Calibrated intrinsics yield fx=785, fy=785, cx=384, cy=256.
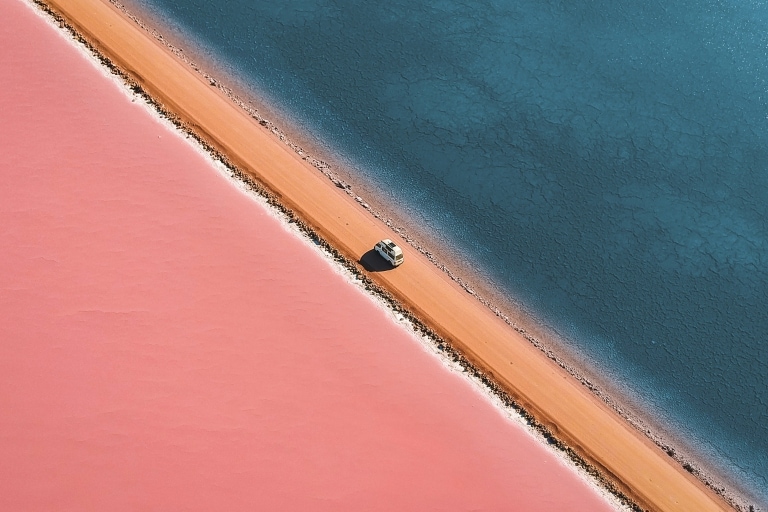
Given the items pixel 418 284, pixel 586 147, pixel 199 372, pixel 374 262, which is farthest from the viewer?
pixel 586 147

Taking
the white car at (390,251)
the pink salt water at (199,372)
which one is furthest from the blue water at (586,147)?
the pink salt water at (199,372)

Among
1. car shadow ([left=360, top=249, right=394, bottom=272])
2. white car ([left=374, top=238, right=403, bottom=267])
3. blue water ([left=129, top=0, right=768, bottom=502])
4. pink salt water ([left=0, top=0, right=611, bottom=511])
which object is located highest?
blue water ([left=129, top=0, right=768, bottom=502])

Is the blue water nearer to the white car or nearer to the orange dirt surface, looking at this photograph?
the orange dirt surface

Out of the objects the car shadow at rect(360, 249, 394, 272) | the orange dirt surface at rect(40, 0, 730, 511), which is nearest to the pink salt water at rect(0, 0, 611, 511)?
the car shadow at rect(360, 249, 394, 272)

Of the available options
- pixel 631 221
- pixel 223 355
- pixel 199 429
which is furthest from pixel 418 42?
pixel 199 429

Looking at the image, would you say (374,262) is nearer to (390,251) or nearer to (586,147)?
(390,251)

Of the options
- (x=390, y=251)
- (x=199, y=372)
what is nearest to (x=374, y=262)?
(x=390, y=251)
